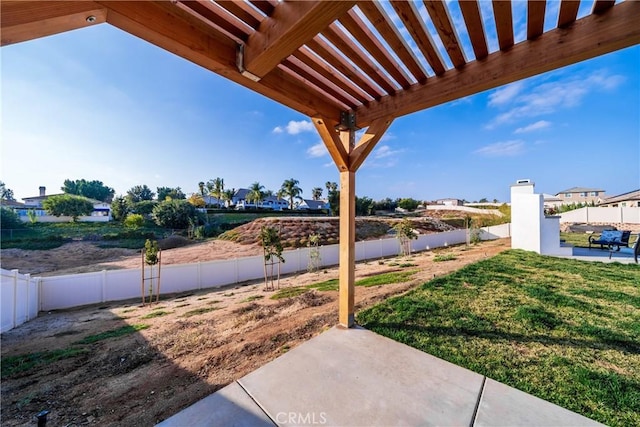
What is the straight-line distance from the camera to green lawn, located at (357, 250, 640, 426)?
192 cm

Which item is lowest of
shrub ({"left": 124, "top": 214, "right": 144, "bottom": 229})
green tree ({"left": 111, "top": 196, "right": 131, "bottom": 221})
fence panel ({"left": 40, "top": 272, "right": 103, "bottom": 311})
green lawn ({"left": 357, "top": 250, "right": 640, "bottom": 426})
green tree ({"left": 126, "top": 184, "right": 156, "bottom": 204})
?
fence panel ({"left": 40, "top": 272, "right": 103, "bottom": 311})

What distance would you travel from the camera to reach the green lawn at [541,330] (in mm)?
1922

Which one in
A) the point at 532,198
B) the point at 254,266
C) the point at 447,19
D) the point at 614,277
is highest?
the point at 447,19

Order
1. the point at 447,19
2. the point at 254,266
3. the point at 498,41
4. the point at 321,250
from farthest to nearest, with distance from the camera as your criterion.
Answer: the point at 321,250, the point at 254,266, the point at 498,41, the point at 447,19

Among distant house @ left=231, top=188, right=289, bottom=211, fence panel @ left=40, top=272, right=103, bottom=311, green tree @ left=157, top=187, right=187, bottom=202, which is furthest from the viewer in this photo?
distant house @ left=231, top=188, right=289, bottom=211

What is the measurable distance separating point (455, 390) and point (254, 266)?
7.77 m

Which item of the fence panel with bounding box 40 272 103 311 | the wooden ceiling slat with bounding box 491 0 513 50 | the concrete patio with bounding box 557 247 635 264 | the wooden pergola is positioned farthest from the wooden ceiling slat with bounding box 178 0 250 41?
the concrete patio with bounding box 557 247 635 264

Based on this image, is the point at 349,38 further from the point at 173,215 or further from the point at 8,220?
the point at 8,220

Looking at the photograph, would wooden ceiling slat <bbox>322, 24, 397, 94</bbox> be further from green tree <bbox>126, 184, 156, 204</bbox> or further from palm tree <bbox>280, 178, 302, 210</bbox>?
green tree <bbox>126, 184, 156, 204</bbox>

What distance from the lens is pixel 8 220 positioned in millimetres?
16344

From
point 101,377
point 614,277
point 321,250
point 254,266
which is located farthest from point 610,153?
point 101,377

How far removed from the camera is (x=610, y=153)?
41.7 ft

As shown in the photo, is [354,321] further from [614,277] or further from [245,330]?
[614,277]

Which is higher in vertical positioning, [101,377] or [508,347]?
[508,347]
